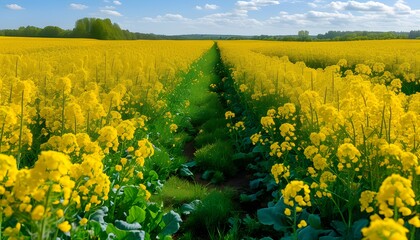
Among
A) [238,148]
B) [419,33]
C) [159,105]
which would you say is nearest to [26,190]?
[238,148]

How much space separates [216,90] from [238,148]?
843 centimetres

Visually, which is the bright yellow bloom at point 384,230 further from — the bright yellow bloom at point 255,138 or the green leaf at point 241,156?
the green leaf at point 241,156

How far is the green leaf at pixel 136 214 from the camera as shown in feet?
14.2

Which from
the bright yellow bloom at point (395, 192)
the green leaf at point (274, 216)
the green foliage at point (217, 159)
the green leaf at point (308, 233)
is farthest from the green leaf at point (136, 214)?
the green foliage at point (217, 159)

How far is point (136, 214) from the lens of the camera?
436 centimetres

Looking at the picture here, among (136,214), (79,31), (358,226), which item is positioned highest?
(79,31)

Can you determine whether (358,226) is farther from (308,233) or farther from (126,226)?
(126,226)

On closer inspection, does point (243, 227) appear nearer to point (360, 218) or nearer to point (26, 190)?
point (360, 218)

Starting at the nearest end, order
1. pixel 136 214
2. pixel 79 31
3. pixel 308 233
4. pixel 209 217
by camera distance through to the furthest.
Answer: pixel 308 233 < pixel 136 214 < pixel 209 217 < pixel 79 31

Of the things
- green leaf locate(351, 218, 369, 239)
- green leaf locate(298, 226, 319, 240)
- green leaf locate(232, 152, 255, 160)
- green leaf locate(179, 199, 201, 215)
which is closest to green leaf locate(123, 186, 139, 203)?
green leaf locate(179, 199, 201, 215)

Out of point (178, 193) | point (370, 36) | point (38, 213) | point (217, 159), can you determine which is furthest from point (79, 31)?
point (38, 213)

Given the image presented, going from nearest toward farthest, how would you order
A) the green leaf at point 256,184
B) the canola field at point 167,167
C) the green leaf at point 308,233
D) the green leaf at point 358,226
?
the canola field at point 167,167
the green leaf at point 358,226
the green leaf at point 308,233
the green leaf at point 256,184

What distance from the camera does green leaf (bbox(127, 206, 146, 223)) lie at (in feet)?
14.2

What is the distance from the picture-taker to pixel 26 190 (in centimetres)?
220
